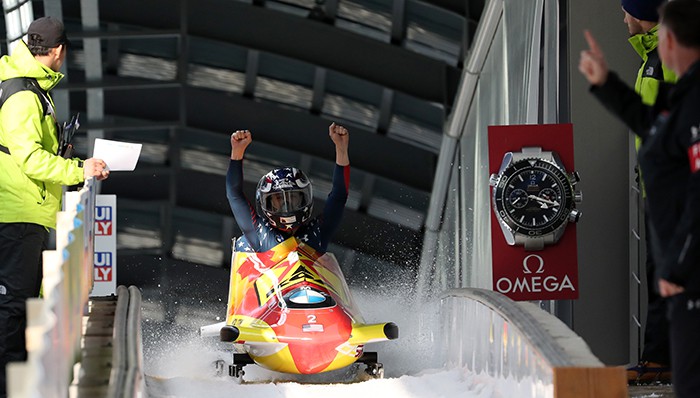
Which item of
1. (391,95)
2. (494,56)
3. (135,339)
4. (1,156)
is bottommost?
(135,339)

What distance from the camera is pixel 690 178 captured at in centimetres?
377

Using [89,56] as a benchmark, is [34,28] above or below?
below

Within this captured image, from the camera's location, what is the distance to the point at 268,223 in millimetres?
8836

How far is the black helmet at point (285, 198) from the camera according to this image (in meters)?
8.62

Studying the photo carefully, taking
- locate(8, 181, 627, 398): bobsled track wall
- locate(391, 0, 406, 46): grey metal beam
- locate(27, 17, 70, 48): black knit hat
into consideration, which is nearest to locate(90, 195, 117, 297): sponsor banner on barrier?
locate(8, 181, 627, 398): bobsled track wall

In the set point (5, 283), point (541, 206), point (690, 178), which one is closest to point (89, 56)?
point (541, 206)

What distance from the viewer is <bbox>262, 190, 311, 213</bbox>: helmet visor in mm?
8617

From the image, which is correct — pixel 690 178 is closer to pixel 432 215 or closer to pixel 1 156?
pixel 1 156

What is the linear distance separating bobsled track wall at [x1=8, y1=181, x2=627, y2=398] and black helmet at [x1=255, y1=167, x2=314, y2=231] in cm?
195

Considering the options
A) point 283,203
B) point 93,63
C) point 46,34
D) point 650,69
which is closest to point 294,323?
point 283,203

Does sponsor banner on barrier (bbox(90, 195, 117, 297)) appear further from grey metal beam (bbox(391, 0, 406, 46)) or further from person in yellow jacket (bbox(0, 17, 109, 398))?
grey metal beam (bbox(391, 0, 406, 46))

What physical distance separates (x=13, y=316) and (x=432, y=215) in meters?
11.2

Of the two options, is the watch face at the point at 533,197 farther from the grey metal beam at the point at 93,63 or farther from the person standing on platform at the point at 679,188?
the grey metal beam at the point at 93,63

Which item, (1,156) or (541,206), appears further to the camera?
(541,206)
